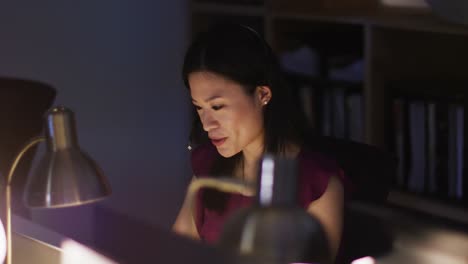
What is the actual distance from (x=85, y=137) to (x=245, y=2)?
2.89 ft

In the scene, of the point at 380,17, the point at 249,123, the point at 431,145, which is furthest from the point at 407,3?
the point at 249,123

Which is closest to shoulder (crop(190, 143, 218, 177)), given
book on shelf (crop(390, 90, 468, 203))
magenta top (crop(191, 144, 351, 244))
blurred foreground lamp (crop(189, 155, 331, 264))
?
magenta top (crop(191, 144, 351, 244))

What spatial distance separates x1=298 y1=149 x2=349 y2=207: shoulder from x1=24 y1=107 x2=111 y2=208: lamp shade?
778 millimetres

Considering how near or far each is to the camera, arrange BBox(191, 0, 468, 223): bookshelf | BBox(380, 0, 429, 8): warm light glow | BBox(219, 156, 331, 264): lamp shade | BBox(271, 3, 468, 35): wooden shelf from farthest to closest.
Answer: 1. BBox(380, 0, 429, 8): warm light glow
2. BBox(191, 0, 468, 223): bookshelf
3. BBox(271, 3, 468, 35): wooden shelf
4. BBox(219, 156, 331, 264): lamp shade

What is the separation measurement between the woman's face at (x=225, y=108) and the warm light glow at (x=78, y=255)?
57cm

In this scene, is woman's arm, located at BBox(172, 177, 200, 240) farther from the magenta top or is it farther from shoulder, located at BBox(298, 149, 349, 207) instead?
shoulder, located at BBox(298, 149, 349, 207)

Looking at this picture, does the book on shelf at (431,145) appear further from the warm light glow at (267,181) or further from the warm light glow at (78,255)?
the warm light glow at (267,181)

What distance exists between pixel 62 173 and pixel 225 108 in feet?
2.22

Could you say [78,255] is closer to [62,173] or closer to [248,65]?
[62,173]

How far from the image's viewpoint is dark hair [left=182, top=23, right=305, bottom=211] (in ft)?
5.61

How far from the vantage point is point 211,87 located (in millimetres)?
1674

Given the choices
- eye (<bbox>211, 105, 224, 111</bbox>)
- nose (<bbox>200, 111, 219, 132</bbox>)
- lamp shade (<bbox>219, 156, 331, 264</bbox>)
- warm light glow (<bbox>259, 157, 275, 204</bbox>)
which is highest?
warm light glow (<bbox>259, 157, 275, 204</bbox>)

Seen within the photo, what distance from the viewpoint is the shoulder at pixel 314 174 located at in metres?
1.79

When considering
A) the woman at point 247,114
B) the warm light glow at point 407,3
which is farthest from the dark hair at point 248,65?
the warm light glow at point 407,3
